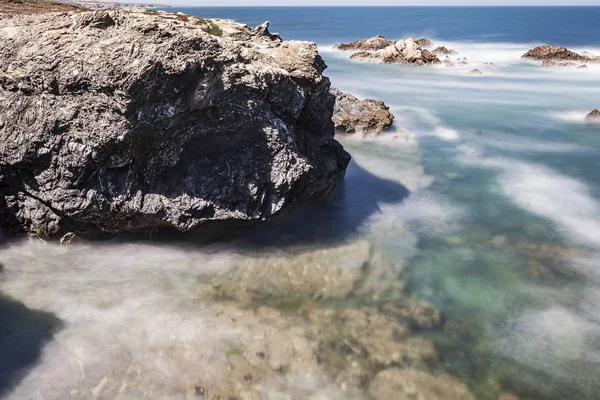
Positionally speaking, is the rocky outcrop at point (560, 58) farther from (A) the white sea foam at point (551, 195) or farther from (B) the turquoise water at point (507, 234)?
A: (A) the white sea foam at point (551, 195)

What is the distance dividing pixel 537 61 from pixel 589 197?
1494 inches

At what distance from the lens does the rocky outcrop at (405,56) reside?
147 feet

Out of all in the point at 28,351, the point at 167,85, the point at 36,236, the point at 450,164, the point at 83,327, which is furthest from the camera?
the point at 450,164

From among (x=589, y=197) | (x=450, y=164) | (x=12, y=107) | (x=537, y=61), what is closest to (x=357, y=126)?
(x=450, y=164)

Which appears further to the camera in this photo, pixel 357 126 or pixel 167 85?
pixel 357 126

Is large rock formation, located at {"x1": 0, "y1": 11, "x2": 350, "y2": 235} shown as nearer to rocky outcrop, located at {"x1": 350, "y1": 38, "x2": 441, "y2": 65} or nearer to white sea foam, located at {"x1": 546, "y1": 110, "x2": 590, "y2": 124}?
white sea foam, located at {"x1": 546, "y1": 110, "x2": 590, "y2": 124}

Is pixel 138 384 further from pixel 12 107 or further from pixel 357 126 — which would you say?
pixel 357 126

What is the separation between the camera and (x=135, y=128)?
9.13 metres

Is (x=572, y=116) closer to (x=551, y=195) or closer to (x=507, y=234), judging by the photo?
(x=551, y=195)

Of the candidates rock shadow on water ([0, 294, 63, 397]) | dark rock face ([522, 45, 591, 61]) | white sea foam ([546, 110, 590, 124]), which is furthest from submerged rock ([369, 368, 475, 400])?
dark rock face ([522, 45, 591, 61])

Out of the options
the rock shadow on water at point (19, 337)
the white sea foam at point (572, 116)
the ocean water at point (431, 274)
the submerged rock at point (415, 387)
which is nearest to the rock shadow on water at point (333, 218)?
the ocean water at point (431, 274)

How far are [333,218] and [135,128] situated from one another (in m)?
5.47

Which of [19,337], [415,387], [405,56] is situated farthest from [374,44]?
[19,337]

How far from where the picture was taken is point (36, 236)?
33.7 feet
